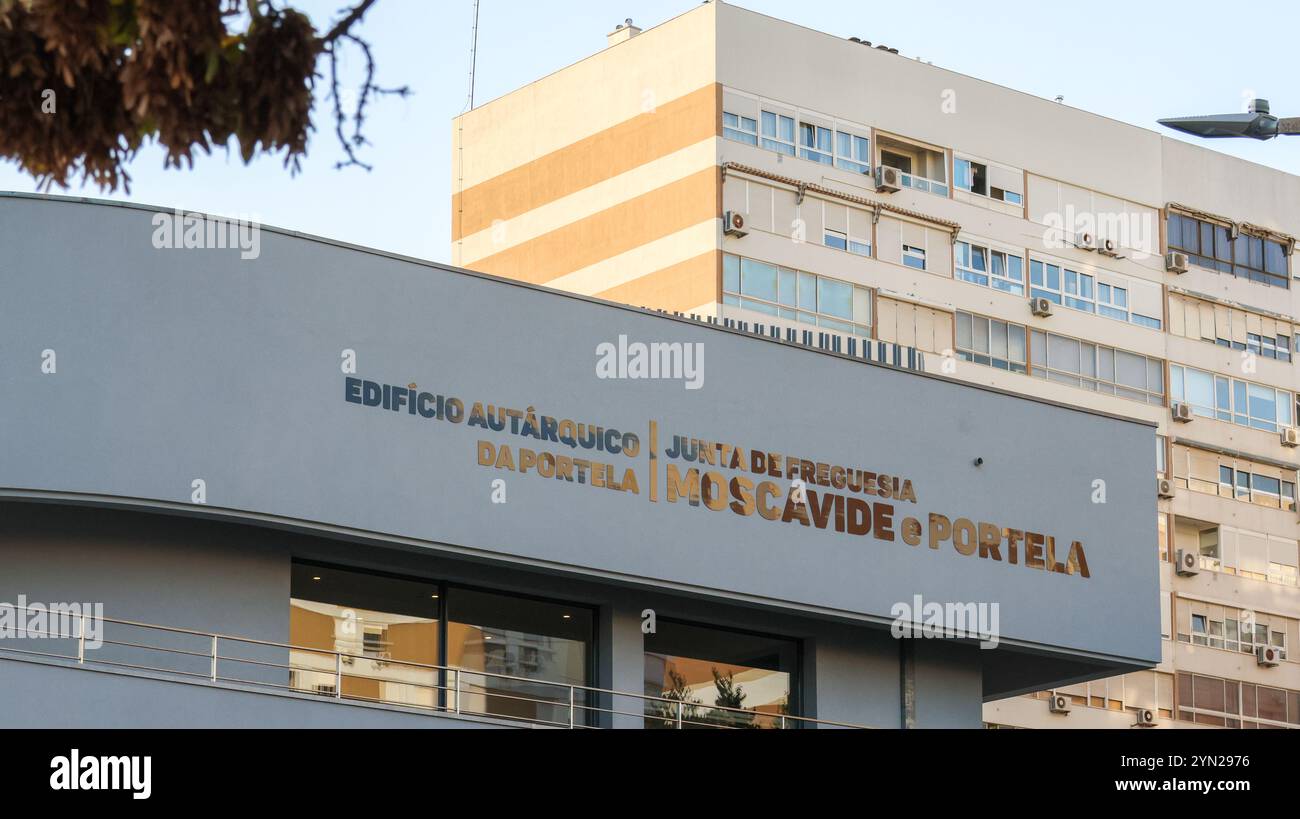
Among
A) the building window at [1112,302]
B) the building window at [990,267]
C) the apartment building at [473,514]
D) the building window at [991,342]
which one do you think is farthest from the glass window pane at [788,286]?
the apartment building at [473,514]

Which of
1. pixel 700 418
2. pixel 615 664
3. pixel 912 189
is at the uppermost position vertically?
pixel 912 189

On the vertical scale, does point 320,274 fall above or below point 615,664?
above

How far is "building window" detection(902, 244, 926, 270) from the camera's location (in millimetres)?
55125

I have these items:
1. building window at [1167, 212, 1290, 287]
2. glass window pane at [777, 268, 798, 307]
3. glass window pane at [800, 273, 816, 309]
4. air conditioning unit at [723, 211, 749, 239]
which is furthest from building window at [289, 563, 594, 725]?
building window at [1167, 212, 1290, 287]

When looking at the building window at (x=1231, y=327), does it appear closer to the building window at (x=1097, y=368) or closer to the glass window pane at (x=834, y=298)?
the building window at (x=1097, y=368)

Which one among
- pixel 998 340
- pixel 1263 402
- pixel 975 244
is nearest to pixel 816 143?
pixel 975 244

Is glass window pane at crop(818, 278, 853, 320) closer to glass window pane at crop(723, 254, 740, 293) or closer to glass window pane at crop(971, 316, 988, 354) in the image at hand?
glass window pane at crop(723, 254, 740, 293)

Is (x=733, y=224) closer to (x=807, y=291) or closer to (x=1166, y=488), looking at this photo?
(x=807, y=291)
